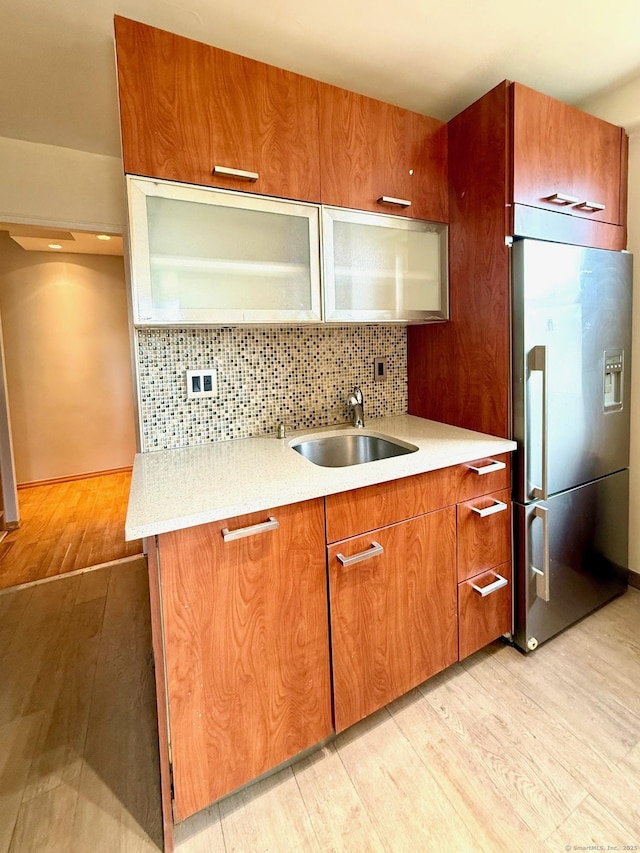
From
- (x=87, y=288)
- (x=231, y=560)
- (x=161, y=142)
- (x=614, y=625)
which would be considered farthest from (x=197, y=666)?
(x=87, y=288)

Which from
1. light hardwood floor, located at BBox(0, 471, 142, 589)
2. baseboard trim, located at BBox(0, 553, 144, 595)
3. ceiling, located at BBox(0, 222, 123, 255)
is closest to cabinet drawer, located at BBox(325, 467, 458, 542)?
baseboard trim, located at BBox(0, 553, 144, 595)

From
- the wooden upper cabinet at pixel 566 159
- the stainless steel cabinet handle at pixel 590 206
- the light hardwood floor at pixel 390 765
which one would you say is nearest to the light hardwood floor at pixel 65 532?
the light hardwood floor at pixel 390 765

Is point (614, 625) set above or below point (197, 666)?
below

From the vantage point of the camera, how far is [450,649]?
1.57m

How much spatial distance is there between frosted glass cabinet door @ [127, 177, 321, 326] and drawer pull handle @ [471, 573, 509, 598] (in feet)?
4.04

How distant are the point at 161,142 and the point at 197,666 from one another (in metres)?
1.54

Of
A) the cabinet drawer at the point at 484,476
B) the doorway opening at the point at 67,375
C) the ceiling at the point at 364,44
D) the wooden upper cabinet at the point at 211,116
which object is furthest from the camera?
the doorway opening at the point at 67,375

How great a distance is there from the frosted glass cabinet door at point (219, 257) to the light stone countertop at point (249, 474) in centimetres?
50

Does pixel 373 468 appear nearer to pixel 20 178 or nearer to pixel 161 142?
pixel 161 142

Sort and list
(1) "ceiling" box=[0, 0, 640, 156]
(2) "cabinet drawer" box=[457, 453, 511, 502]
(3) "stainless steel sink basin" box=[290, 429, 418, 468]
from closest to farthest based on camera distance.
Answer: (1) "ceiling" box=[0, 0, 640, 156]
(2) "cabinet drawer" box=[457, 453, 511, 502]
(3) "stainless steel sink basin" box=[290, 429, 418, 468]

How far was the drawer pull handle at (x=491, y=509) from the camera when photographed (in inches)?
60.6

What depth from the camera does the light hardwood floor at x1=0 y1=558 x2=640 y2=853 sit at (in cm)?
111

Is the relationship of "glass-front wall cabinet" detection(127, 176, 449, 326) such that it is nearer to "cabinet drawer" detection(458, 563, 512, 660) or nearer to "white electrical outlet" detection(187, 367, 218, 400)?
"white electrical outlet" detection(187, 367, 218, 400)

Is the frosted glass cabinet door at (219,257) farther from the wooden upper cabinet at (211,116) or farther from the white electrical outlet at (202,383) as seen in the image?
the white electrical outlet at (202,383)
